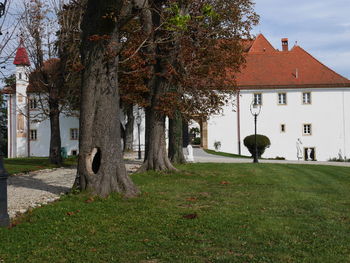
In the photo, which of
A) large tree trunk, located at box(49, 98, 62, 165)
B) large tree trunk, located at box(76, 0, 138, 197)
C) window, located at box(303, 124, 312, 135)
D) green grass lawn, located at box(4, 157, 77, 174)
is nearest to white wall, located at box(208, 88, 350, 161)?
window, located at box(303, 124, 312, 135)

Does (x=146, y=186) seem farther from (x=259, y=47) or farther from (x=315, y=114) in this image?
(x=259, y=47)

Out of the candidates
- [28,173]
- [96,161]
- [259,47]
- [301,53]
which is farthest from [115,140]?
[259,47]

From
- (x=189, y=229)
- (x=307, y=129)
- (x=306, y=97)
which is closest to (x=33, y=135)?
(x=307, y=129)

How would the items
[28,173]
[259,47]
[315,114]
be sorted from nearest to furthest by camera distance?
1. [28,173]
2. [315,114]
3. [259,47]

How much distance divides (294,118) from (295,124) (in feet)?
1.82

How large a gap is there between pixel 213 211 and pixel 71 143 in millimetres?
35813

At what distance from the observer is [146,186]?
1082 centimetres

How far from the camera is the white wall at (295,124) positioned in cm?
3841

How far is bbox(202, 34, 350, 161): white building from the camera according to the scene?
3841 centimetres

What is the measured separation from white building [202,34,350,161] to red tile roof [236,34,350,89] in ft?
0.28

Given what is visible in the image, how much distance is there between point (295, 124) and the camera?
3878 cm

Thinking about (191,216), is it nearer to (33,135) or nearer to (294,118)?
(294,118)

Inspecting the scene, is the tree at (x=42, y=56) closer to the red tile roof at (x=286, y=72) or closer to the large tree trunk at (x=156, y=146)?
the large tree trunk at (x=156, y=146)

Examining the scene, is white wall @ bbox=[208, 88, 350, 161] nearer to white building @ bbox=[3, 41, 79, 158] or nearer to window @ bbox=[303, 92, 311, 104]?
window @ bbox=[303, 92, 311, 104]
